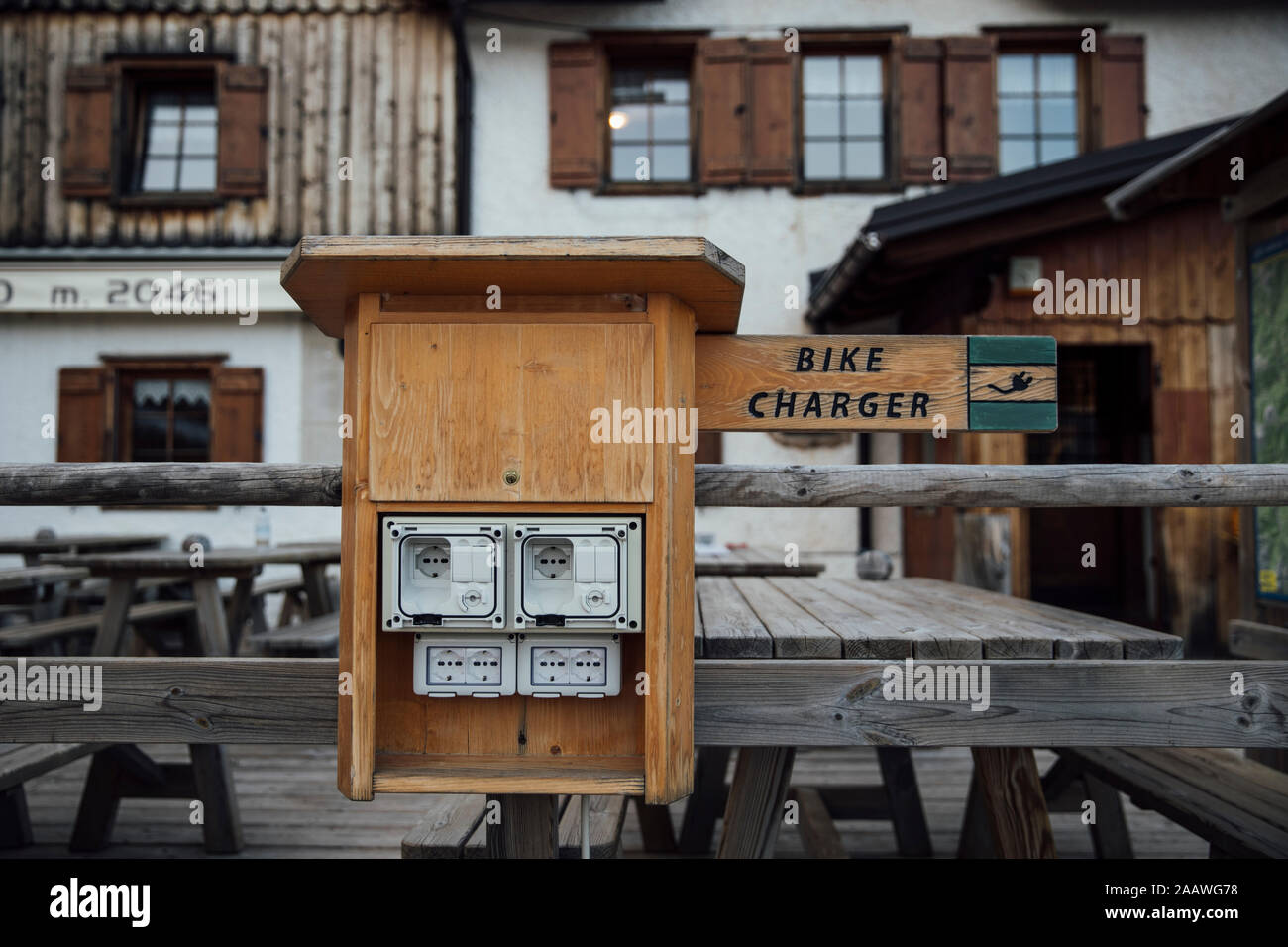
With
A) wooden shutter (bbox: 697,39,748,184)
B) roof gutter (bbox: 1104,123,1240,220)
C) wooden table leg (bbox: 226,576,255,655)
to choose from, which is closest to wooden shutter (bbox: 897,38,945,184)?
wooden shutter (bbox: 697,39,748,184)

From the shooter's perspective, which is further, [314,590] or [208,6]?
[208,6]

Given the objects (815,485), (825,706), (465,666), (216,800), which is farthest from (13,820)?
(815,485)

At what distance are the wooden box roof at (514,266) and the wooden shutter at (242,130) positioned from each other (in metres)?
7.74

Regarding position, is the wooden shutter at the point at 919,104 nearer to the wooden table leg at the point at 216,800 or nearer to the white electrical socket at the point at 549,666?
the wooden table leg at the point at 216,800

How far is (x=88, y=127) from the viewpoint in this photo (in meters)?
8.70

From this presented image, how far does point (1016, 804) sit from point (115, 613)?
418cm

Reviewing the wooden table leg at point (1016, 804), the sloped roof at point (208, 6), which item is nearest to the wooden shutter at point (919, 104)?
the sloped roof at point (208, 6)

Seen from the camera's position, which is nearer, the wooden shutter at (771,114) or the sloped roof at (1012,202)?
the sloped roof at (1012,202)

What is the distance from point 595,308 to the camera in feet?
6.00

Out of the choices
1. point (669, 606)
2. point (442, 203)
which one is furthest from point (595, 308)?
point (442, 203)

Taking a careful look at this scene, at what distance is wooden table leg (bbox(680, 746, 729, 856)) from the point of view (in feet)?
11.4

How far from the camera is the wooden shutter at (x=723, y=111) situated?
8.34 meters

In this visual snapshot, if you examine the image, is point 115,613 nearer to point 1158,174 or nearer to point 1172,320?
point 1158,174
